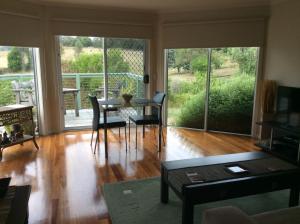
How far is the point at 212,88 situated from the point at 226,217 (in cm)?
408

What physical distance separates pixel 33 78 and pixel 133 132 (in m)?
2.17

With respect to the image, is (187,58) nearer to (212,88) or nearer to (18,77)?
(212,88)

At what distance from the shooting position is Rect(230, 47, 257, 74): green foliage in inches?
188

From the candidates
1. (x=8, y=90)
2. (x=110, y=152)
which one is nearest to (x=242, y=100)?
(x=110, y=152)

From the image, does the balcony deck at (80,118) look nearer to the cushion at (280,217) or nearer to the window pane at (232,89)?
the window pane at (232,89)

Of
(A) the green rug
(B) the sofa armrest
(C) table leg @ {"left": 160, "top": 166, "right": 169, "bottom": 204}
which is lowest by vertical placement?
(A) the green rug

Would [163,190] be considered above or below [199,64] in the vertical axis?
below

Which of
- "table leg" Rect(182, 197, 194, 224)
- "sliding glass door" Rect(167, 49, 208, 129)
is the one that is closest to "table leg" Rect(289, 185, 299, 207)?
"table leg" Rect(182, 197, 194, 224)

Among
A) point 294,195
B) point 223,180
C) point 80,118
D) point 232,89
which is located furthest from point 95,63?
point 294,195

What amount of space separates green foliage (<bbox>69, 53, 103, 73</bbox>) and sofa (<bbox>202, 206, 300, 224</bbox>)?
14.3 ft

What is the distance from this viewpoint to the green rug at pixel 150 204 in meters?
2.34

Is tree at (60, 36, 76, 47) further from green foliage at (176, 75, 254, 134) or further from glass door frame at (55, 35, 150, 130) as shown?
green foliage at (176, 75, 254, 134)

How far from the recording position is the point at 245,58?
4848 millimetres

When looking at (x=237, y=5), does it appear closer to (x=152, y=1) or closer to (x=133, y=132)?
(x=152, y=1)
